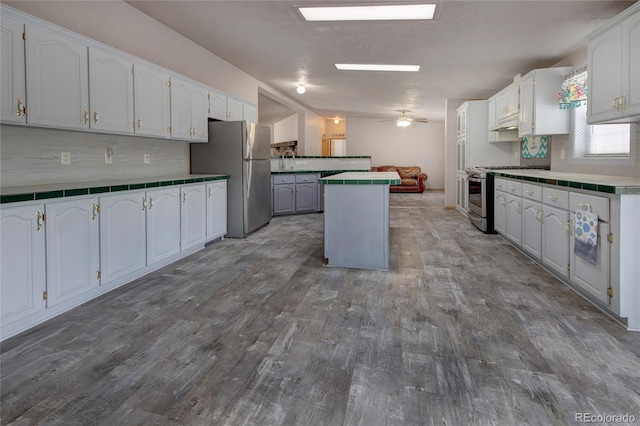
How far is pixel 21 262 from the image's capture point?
2146mm

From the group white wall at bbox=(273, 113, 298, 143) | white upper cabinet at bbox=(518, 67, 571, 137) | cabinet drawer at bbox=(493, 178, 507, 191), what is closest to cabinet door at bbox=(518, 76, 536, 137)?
white upper cabinet at bbox=(518, 67, 571, 137)

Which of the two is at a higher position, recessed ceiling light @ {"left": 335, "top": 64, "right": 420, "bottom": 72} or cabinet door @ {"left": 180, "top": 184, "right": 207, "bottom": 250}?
recessed ceiling light @ {"left": 335, "top": 64, "right": 420, "bottom": 72}

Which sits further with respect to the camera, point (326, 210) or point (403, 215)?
point (403, 215)

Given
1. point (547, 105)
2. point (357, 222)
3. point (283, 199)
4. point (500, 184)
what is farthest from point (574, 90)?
point (283, 199)

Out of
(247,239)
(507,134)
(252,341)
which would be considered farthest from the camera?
(507,134)

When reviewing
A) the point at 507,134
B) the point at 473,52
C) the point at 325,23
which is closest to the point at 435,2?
the point at 325,23

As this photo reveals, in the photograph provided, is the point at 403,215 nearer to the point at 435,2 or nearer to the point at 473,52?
the point at 473,52

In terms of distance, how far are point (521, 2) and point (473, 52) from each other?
148 cm

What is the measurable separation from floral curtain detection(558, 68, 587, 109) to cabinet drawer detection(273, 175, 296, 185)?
14.3ft

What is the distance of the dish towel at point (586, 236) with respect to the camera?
2.51m

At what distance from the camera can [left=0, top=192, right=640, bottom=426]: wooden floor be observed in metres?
1.52

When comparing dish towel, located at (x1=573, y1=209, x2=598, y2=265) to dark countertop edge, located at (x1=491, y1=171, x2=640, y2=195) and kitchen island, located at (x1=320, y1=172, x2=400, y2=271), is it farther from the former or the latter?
kitchen island, located at (x1=320, y1=172, x2=400, y2=271)

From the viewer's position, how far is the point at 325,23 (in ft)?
12.9

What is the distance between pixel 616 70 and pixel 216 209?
13.2 feet
